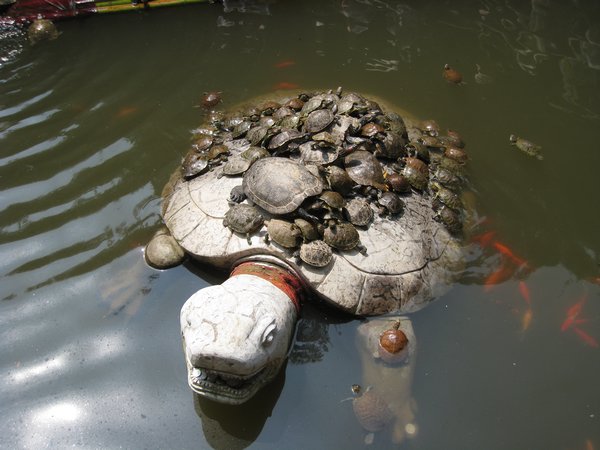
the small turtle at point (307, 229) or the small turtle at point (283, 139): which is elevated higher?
the small turtle at point (283, 139)

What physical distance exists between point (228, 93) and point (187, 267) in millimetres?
3336

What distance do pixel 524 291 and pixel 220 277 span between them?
3263 millimetres

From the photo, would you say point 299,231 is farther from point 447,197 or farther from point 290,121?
point 447,197

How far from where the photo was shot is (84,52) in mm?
7781

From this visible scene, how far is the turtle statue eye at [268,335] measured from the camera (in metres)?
3.46

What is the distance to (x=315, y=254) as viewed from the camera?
166 inches

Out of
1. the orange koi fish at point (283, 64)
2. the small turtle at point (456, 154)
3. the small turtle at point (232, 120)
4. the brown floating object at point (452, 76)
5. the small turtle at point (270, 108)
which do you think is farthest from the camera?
the orange koi fish at point (283, 64)

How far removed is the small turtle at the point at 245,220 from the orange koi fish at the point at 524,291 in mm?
2882

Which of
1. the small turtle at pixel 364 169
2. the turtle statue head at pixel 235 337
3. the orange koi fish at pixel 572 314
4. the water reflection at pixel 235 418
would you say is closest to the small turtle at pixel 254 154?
the small turtle at pixel 364 169

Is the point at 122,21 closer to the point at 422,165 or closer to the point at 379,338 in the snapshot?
the point at 422,165

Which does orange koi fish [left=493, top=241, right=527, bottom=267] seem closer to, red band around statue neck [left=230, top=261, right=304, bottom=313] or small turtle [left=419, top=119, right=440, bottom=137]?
small turtle [left=419, top=119, right=440, bottom=137]

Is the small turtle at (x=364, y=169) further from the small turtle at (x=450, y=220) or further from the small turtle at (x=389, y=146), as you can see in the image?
the small turtle at (x=450, y=220)

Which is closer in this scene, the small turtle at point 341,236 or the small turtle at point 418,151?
the small turtle at point 341,236

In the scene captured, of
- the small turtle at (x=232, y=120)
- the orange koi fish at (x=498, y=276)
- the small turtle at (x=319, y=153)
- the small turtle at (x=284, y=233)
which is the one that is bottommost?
the orange koi fish at (x=498, y=276)
